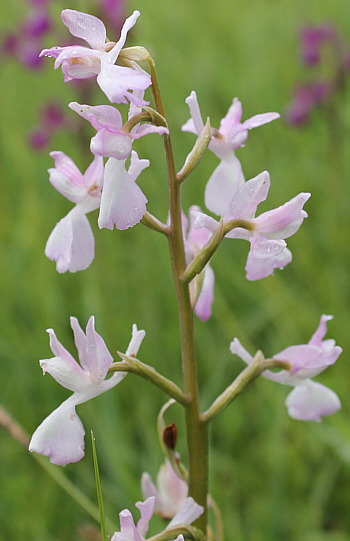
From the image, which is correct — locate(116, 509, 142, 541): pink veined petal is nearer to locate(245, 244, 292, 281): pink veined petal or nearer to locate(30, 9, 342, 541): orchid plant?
locate(30, 9, 342, 541): orchid plant

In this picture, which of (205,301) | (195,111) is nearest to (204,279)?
(205,301)

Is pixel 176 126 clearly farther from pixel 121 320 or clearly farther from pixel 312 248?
pixel 121 320

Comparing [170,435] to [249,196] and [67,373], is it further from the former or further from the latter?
[249,196]

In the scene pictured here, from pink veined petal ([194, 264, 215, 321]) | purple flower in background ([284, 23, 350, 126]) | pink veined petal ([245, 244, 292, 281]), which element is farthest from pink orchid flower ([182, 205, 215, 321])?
purple flower in background ([284, 23, 350, 126])

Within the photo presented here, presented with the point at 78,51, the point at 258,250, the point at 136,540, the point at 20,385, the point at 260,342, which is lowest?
the point at 260,342

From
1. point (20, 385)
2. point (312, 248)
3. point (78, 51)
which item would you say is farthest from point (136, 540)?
point (312, 248)

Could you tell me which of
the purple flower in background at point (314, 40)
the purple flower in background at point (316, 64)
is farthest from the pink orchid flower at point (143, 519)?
the purple flower in background at point (314, 40)
